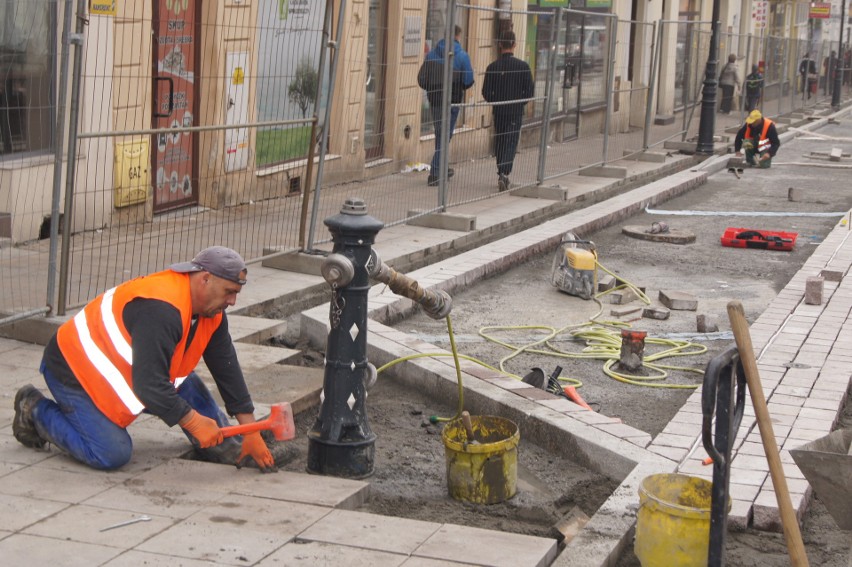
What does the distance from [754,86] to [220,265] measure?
Result: 2378cm

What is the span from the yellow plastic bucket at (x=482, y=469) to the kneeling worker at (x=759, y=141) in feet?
49.4

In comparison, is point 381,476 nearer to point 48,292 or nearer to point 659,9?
point 48,292

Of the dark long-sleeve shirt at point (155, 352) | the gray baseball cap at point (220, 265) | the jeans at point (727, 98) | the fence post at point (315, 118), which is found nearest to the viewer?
the dark long-sleeve shirt at point (155, 352)

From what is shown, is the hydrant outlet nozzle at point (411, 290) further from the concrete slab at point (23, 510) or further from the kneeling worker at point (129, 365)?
the concrete slab at point (23, 510)

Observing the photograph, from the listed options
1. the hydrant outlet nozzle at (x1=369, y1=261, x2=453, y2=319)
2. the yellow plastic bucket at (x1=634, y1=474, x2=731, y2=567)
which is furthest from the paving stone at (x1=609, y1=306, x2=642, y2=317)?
the yellow plastic bucket at (x1=634, y1=474, x2=731, y2=567)

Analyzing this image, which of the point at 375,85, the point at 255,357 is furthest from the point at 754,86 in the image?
the point at 255,357

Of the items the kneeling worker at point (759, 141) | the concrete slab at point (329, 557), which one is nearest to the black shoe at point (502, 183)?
the kneeling worker at point (759, 141)

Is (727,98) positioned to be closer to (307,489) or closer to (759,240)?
(759,240)

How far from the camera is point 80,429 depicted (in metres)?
4.80

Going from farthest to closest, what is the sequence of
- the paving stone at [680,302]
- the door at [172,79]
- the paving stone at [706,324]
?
the door at [172,79], the paving stone at [680,302], the paving stone at [706,324]

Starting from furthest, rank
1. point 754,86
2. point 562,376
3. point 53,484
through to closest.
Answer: point 754,86 → point 562,376 → point 53,484

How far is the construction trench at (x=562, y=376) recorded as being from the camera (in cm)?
486

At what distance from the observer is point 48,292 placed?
6.60 meters

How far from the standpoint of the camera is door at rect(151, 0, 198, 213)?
9273 millimetres
